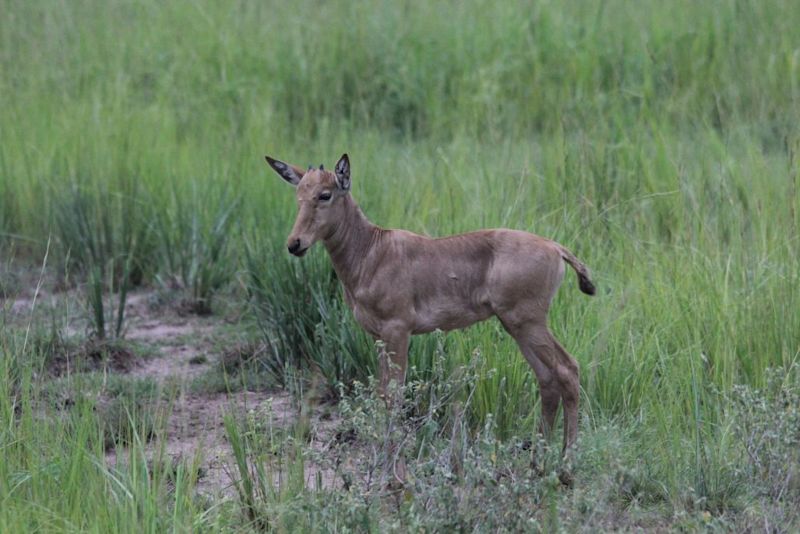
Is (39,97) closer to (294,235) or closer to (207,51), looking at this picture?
(207,51)

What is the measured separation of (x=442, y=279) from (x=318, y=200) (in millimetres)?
664

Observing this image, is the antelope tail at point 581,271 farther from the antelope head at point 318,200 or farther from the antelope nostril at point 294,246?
the antelope nostril at point 294,246

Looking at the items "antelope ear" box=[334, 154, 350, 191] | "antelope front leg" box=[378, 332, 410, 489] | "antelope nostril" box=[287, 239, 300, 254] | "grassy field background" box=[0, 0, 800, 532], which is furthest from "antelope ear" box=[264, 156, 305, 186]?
"grassy field background" box=[0, 0, 800, 532]

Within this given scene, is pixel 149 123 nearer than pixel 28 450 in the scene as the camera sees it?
No

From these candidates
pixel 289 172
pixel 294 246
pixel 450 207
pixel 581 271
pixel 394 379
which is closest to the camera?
pixel 394 379

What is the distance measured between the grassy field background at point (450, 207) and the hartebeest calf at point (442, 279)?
20cm

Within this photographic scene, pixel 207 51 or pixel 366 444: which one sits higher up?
pixel 207 51

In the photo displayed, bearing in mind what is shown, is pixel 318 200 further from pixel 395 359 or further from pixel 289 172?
pixel 395 359

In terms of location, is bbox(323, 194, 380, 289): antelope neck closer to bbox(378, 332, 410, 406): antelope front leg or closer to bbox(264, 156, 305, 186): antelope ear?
bbox(264, 156, 305, 186): antelope ear

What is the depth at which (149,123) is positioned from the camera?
10438mm

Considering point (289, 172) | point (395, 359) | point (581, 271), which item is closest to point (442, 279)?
point (395, 359)

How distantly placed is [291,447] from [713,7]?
26.7 ft

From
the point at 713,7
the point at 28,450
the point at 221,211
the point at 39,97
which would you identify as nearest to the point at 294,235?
the point at 28,450

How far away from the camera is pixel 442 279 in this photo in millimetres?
5656
